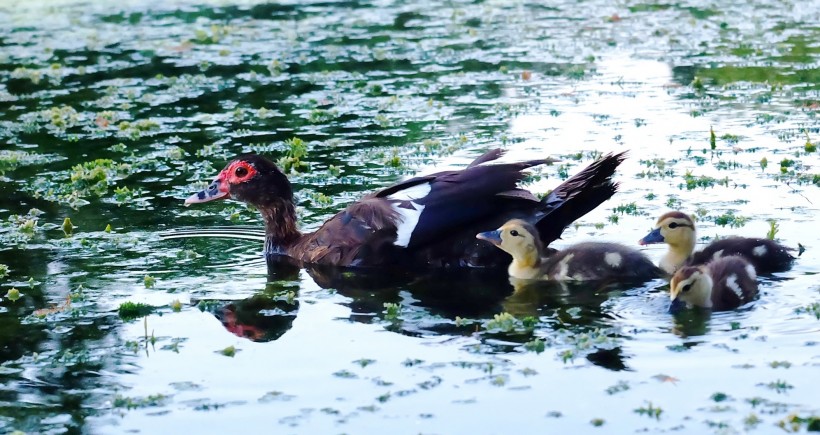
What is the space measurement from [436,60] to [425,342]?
1071 centimetres

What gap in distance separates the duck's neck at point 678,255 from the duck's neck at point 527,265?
0.80 m

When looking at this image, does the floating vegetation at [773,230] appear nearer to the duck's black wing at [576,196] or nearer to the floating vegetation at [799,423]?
the duck's black wing at [576,196]

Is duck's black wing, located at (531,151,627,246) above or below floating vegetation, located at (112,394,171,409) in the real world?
above

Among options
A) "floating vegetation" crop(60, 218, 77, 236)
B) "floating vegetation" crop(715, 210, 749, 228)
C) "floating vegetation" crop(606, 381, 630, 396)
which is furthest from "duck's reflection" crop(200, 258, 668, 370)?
"floating vegetation" crop(60, 218, 77, 236)

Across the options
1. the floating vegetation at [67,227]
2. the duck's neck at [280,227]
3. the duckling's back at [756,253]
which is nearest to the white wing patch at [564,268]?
the duckling's back at [756,253]

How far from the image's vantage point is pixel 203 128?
1447 cm

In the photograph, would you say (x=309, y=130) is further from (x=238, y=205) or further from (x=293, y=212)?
(x=293, y=212)

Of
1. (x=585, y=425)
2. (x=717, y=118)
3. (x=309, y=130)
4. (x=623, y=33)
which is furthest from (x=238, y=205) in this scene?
(x=623, y=33)

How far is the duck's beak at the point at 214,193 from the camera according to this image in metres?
10.4

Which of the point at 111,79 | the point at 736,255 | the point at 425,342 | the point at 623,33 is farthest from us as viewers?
the point at 623,33

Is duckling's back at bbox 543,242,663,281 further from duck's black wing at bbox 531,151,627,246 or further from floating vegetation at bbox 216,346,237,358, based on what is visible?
floating vegetation at bbox 216,346,237,358

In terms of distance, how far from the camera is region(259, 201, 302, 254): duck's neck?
10047 mm

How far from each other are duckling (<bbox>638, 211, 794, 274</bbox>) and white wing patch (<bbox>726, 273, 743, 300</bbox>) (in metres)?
0.50

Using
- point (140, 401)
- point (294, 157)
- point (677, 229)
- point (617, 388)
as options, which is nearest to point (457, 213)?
point (677, 229)
